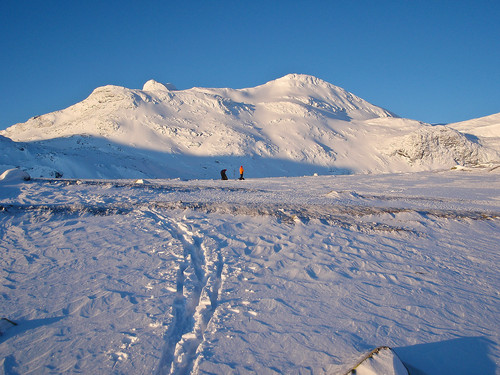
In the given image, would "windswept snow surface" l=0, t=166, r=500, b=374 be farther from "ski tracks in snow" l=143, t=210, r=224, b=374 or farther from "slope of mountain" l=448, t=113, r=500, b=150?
"slope of mountain" l=448, t=113, r=500, b=150

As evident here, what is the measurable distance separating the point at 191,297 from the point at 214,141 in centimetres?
3758

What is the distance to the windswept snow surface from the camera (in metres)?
3.10

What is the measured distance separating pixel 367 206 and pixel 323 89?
7193 centimetres

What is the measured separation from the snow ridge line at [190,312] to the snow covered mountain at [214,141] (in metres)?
24.4

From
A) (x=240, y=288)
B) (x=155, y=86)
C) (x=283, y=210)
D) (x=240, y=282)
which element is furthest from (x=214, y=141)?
(x=155, y=86)

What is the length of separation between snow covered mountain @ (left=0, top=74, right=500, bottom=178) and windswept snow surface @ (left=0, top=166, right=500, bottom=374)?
2263cm

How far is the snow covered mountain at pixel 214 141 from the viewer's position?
31.2 meters

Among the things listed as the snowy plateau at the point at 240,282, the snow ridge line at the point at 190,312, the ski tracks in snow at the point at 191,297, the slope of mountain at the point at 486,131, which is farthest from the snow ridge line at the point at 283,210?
the slope of mountain at the point at 486,131

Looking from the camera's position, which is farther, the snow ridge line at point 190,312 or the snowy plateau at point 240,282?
the snowy plateau at point 240,282

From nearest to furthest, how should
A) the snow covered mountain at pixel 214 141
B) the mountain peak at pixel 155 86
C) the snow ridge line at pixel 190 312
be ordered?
the snow ridge line at pixel 190 312 → the snow covered mountain at pixel 214 141 → the mountain peak at pixel 155 86

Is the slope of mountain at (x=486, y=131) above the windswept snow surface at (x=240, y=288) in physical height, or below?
above

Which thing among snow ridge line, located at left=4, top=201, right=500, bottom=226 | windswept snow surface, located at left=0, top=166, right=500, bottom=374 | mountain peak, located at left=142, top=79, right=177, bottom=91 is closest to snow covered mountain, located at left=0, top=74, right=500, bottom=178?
snow ridge line, located at left=4, top=201, right=500, bottom=226

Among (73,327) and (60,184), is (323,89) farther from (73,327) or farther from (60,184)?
(73,327)

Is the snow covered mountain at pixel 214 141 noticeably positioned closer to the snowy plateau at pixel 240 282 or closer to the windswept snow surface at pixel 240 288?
the snowy plateau at pixel 240 282
